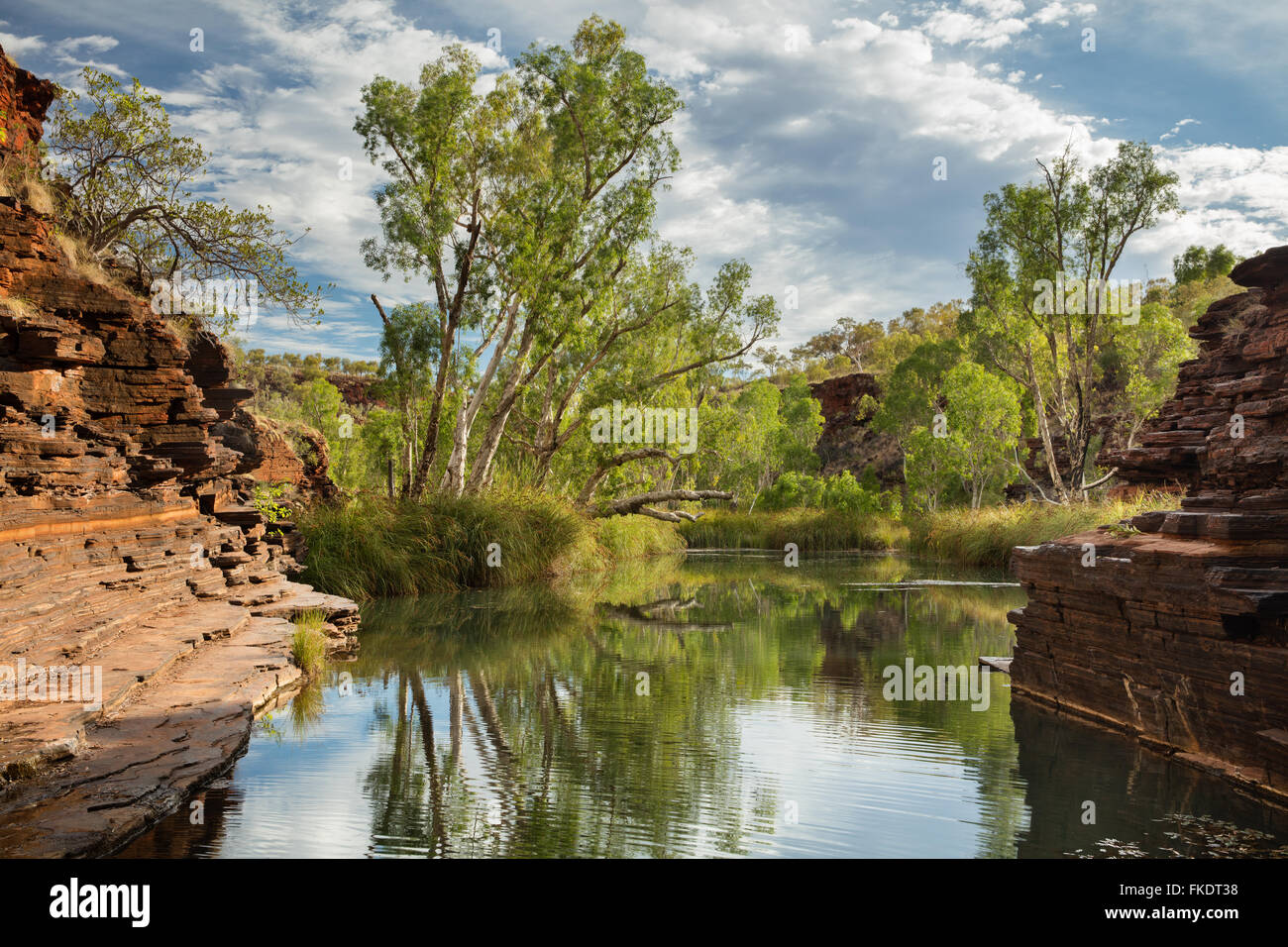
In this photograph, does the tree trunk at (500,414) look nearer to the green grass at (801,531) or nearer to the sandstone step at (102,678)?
the sandstone step at (102,678)

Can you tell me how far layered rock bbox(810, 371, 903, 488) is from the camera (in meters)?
51.8

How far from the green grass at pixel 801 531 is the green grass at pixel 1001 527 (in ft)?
3.63

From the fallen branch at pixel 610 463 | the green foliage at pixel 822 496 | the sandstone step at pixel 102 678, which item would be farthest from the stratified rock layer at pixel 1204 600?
the green foliage at pixel 822 496

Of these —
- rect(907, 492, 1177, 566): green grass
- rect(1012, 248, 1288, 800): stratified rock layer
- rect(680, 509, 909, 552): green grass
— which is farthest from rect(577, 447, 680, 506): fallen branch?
rect(1012, 248, 1288, 800): stratified rock layer

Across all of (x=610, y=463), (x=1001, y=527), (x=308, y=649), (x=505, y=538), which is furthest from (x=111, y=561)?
(x=1001, y=527)

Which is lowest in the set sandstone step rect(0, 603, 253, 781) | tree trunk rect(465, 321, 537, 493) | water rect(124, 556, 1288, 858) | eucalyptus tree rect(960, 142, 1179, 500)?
water rect(124, 556, 1288, 858)

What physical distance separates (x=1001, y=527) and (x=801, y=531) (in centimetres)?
893

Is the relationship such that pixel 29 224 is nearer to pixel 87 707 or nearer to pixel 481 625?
pixel 87 707

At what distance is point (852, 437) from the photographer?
5509cm

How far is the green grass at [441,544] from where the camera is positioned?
49.4ft

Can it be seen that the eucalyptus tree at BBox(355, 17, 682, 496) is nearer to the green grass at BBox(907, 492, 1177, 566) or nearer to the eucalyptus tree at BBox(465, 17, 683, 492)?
the eucalyptus tree at BBox(465, 17, 683, 492)

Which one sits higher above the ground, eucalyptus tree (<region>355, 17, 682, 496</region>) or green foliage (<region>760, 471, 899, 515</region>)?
eucalyptus tree (<region>355, 17, 682, 496</region>)

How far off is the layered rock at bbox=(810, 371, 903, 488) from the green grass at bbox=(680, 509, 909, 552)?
767 inches
